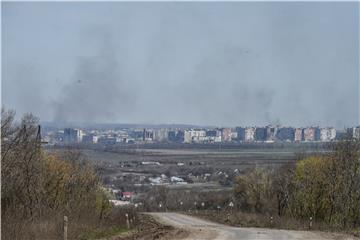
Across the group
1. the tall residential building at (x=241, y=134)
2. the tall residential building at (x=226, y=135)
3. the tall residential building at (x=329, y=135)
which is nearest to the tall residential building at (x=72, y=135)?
the tall residential building at (x=329, y=135)

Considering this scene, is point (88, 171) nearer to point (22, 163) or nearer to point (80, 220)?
point (80, 220)

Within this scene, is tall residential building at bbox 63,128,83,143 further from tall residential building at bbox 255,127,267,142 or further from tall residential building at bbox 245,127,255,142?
tall residential building at bbox 255,127,267,142

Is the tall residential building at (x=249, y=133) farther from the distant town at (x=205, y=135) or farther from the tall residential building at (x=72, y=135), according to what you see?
the tall residential building at (x=72, y=135)

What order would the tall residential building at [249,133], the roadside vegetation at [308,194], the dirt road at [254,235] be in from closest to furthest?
the dirt road at [254,235] → the roadside vegetation at [308,194] → the tall residential building at [249,133]

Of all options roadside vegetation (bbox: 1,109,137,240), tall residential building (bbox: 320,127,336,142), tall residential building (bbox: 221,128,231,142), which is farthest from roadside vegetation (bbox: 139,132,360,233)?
tall residential building (bbox: 221,128,231,142)

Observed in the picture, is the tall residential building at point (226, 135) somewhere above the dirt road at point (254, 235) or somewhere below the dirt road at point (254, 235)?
above

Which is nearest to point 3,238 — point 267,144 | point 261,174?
point 261,174

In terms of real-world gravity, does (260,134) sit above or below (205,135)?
above

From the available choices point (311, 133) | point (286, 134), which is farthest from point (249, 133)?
point (311, 133)

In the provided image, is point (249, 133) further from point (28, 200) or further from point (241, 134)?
point (28, 200)

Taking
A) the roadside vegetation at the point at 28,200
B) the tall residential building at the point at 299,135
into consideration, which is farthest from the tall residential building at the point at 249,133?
the roadside vegetation at the point at 28,200

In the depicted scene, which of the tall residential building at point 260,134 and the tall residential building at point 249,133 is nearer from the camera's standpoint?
the tall residential building at point 249,133

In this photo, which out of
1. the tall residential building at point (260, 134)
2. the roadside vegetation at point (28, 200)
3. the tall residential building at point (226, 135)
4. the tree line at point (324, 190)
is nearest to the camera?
the roadside vegetation at point (28, 200)

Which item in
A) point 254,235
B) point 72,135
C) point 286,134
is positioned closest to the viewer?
point 254,235
